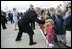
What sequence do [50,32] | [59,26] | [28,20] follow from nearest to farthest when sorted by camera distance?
1. [50,32]
2. [59,26]
3. [28,20]

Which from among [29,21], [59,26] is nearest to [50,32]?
[59,26]

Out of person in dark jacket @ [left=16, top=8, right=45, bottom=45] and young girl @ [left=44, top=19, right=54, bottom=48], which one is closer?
young girl @ [left=44, top=19, right=54, bottom=48]

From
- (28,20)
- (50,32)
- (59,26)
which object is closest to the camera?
(50,32)

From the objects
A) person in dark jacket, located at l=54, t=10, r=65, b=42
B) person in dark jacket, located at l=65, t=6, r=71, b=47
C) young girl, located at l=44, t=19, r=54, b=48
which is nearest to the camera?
person in dark jacket, located at l=65, t=6, r=71, b=47

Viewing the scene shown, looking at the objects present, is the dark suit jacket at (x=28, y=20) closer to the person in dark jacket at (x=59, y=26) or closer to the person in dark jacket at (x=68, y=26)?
the person in dark jacket at (x=59, y=26)

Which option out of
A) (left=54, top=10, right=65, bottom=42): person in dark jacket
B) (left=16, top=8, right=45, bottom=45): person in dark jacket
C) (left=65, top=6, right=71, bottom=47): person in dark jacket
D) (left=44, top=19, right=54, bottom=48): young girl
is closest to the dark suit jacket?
(left=16, top=8, right=45, bottom=45): person in dark jacket

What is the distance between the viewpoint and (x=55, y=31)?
9.45 metres

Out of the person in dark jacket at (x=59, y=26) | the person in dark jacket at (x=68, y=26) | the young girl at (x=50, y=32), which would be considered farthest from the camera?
the person in dark jacket at (x=59, y=26)

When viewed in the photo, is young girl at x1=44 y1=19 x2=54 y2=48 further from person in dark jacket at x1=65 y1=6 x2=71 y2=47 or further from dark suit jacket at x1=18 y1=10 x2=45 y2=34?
person in dark jacket at x1=65 y1=6 x2=71 y2=47

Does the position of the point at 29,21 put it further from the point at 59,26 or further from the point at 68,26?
the point at 68,26

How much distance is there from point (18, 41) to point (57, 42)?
2.15m

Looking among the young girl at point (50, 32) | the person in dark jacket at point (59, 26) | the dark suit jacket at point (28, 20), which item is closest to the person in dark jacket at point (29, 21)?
the dark suit jacket at point (28, 20)

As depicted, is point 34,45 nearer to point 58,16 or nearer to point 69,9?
point 58,16

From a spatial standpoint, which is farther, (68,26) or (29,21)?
(29,21)
